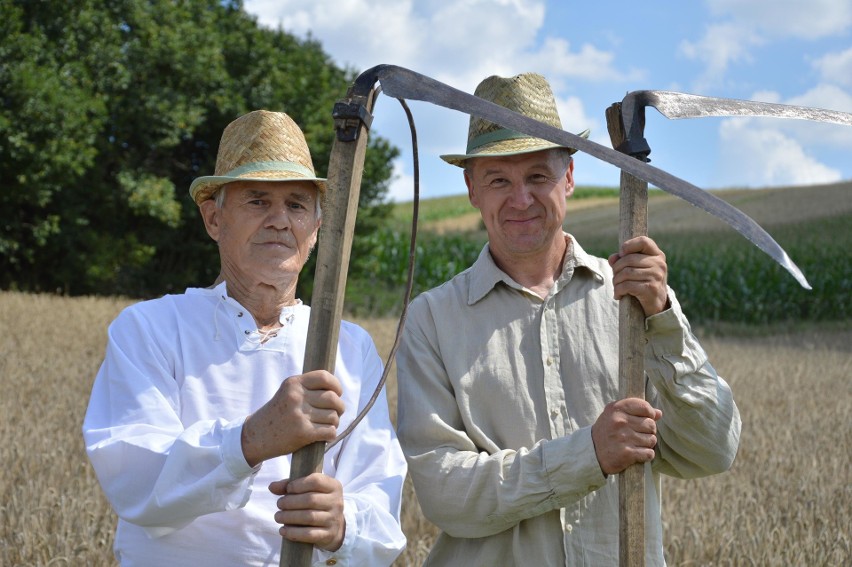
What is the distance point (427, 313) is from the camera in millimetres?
3057

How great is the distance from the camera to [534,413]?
288 centimetres

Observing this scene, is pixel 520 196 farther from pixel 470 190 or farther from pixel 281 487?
pixel 281 487

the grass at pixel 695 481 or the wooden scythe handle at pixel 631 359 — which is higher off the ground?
the wooden scythe handle at pixel 631 359

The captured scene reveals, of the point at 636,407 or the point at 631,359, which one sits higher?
the point at 631,359

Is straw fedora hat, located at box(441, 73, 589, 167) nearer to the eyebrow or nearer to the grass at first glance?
the eyebrow

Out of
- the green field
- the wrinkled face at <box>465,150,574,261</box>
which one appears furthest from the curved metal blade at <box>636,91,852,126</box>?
the green field

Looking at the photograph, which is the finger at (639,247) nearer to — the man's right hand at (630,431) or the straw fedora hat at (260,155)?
the man's right hand at (630,431)

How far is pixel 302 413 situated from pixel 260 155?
91 cm

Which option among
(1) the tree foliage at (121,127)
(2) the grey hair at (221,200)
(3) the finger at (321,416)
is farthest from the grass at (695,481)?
(1) the tree foliage at (121,127)

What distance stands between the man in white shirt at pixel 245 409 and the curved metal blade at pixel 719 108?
996mm

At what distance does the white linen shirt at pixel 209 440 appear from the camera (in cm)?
238

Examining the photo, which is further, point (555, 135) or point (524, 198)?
point (524, 198)

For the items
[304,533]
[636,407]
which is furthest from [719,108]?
[304,533]

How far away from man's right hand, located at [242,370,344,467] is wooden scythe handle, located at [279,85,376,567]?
0.06 metres
